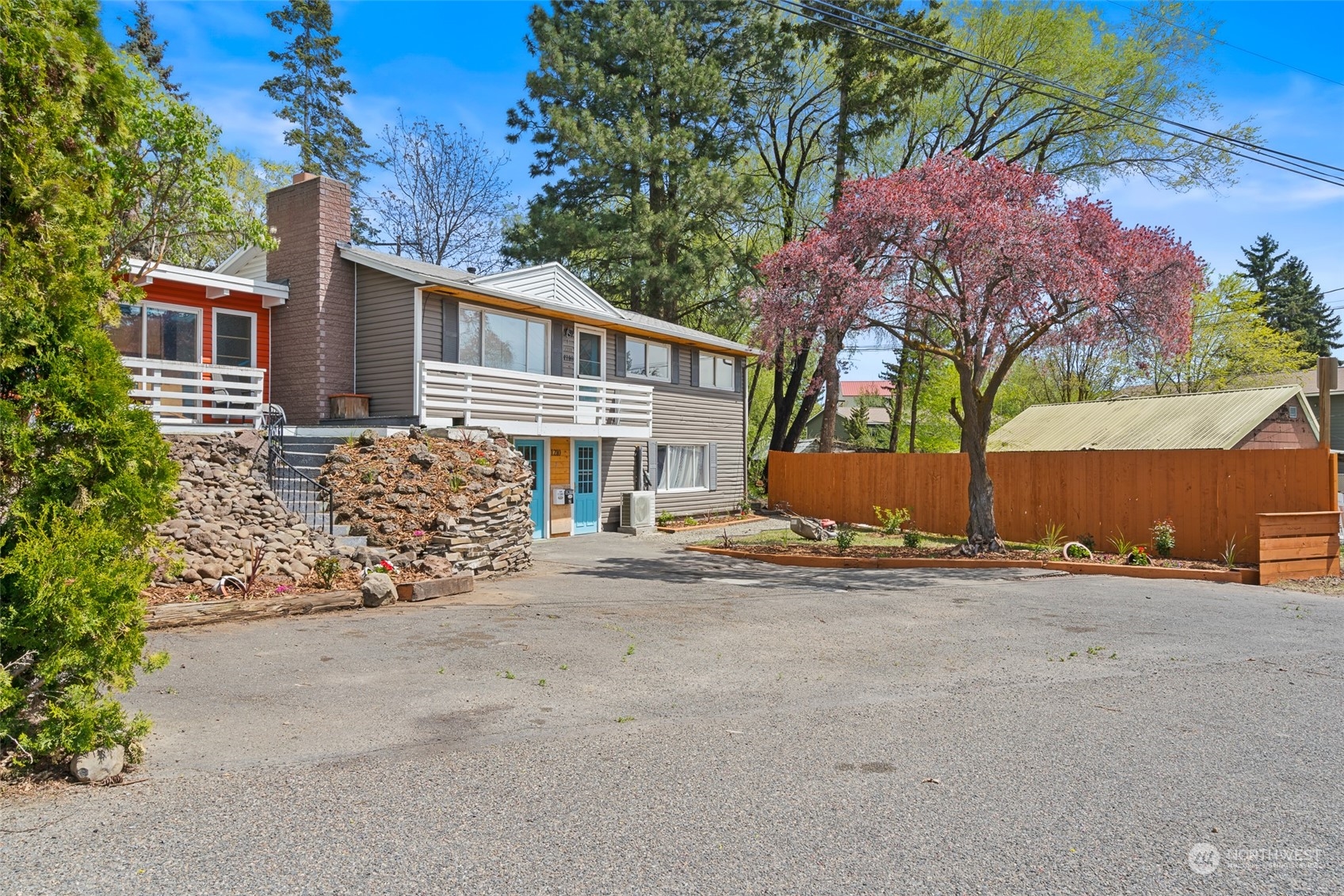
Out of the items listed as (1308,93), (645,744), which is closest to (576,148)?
(1308,93)

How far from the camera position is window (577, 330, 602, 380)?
19.2m

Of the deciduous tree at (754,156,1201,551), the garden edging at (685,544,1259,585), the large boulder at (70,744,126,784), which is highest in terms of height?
the deciduous tree at (754,156,1201,551)

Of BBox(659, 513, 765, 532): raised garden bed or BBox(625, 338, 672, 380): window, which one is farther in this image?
BBox(625, 338, 672, 380): window

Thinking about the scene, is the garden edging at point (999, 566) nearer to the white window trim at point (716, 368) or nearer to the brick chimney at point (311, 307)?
the brick chimney at point (311, 307)

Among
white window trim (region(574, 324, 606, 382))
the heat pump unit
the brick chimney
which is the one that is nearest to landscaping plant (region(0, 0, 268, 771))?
the brick chimney

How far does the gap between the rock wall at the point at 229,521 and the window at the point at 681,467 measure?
36.6ft

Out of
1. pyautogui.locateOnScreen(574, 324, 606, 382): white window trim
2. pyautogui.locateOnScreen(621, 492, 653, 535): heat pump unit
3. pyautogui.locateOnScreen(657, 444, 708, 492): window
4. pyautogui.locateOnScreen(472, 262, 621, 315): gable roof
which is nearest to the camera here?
pyautogui.locateOnScreen(472, 262, 621, 315): gable roof

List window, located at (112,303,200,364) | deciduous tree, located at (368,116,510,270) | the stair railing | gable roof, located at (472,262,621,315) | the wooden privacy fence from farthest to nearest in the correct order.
Result: deciduous tree, located at (368,116,510,270) < gable roof, located at (472,262,621,315) < window, located at (112,303,200,364) < the wooden privacy fence < the stair railing

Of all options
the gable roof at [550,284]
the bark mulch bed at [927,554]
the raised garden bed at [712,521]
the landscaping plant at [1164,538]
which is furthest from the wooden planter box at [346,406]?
the landscaping plant at [1164,538]

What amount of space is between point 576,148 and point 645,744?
2336cm

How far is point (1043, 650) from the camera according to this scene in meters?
7.32

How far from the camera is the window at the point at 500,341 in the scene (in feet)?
54.1

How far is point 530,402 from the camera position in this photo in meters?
16.8

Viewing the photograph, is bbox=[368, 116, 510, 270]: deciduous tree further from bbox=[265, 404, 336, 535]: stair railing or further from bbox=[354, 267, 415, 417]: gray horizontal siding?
bbox=[265, 404, 336, 535]: stair railing
